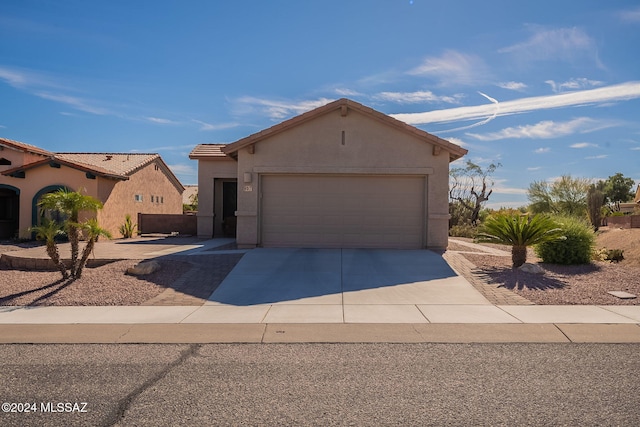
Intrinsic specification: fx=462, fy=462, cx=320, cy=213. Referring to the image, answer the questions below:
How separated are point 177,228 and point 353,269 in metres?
13.4

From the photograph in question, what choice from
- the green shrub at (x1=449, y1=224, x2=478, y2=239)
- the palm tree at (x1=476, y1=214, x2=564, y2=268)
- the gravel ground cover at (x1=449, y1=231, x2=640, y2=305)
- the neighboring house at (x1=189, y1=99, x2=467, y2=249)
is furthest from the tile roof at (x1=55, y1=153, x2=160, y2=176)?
the gravel ground cover at (x1=449, y1=231, x2=640, y2=305)

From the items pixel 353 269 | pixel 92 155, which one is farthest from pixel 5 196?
pixel 353 269

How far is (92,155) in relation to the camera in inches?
1054

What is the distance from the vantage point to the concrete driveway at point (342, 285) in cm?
877

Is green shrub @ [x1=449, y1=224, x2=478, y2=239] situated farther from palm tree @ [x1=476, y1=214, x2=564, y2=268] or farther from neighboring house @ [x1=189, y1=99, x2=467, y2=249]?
palm tree @ [x1=476, y1=214, x2=564, y2=268]

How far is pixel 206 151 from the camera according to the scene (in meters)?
21.1

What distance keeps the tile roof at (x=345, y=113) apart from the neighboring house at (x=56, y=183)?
8.22 m

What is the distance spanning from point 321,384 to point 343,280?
6317 millimetres

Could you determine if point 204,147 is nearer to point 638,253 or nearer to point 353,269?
point 353,269

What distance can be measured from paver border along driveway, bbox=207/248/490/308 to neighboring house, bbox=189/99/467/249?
2.61ft

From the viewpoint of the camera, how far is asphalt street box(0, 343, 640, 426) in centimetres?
420

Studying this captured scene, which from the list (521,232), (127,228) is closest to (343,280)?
(521,232)

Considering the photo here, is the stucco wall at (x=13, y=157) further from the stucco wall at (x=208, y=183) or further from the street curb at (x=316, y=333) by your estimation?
the street curb at (x=316, y=333)

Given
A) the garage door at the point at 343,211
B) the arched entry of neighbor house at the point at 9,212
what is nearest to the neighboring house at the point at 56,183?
the arched entry of neighbor house at the point at 9,212
